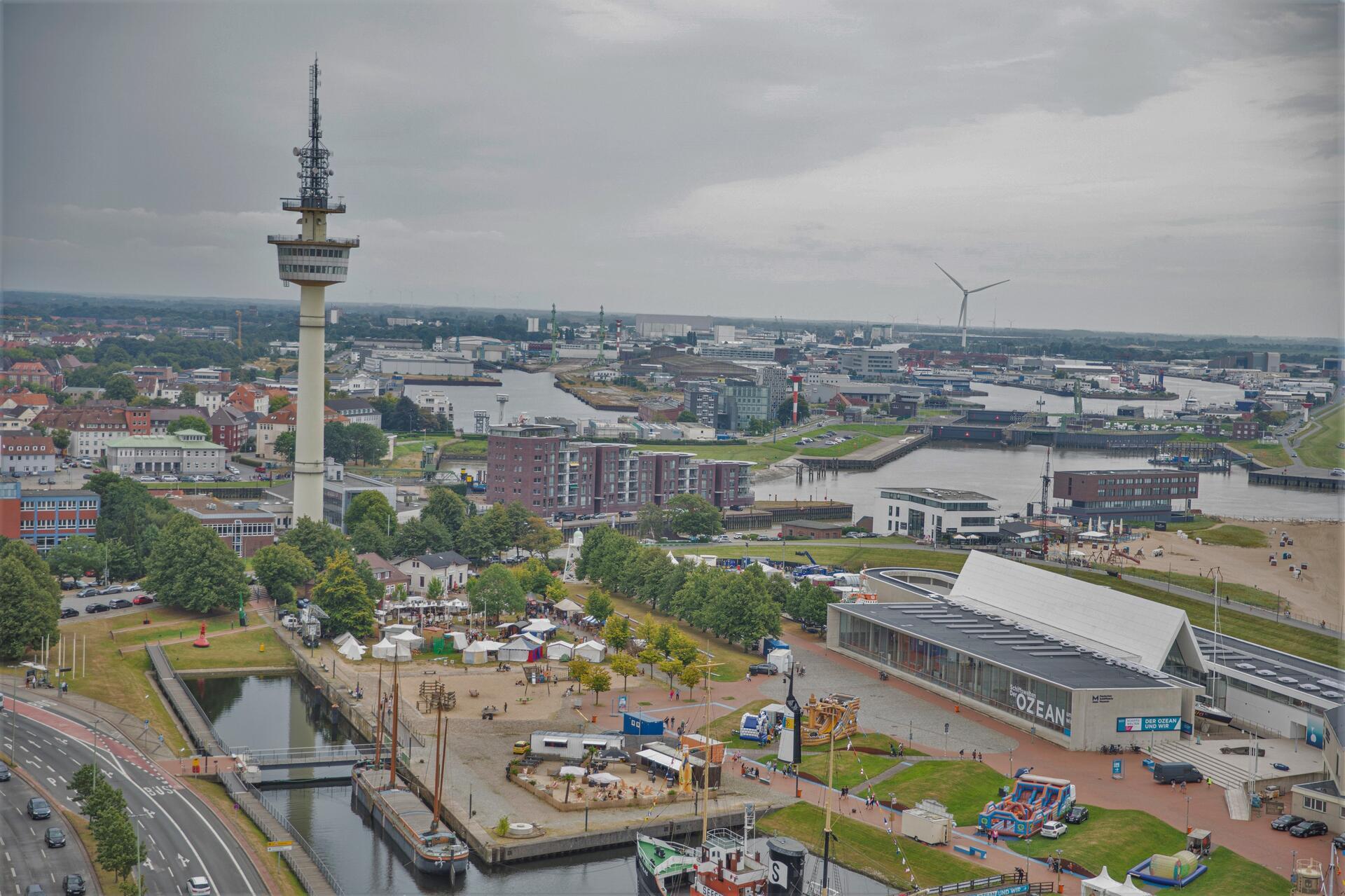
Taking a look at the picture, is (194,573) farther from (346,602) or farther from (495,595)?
(495,595)

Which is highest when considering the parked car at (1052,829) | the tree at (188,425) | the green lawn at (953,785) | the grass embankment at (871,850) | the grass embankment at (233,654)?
the tree at (188,425)

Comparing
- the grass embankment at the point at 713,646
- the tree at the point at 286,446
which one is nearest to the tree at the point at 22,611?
the grass embankment at the point at 713,646

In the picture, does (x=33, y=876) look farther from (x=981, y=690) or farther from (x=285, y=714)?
(x=981, y=690)

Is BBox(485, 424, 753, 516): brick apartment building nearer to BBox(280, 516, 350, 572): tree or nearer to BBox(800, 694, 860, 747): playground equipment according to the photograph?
BBox(280, 516, 350, 572): tree

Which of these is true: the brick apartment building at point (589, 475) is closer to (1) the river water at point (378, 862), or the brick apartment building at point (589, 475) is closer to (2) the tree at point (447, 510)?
(2) the tree at point (447, 510)

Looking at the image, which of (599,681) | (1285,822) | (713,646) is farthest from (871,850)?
(713,646)

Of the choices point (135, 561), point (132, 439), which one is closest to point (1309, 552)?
point (135, 561)

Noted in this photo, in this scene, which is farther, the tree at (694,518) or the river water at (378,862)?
the tree at (694,518)
